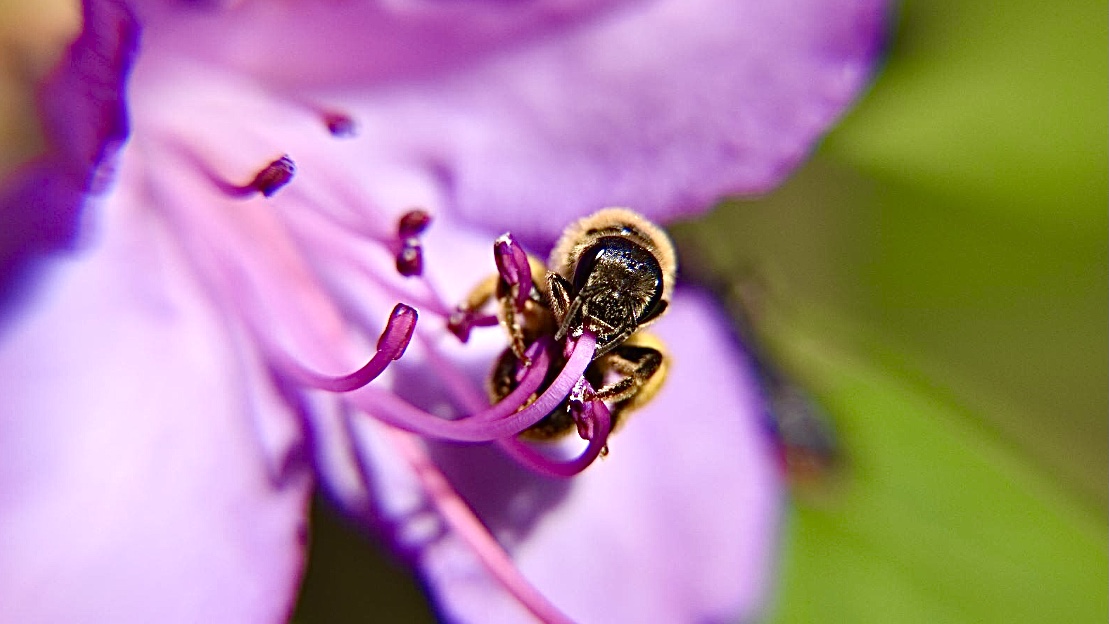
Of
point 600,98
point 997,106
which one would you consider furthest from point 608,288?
point 997,106

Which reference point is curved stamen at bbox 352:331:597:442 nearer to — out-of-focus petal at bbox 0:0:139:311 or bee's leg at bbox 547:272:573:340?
bee's leg at bbox 547:272:573:340

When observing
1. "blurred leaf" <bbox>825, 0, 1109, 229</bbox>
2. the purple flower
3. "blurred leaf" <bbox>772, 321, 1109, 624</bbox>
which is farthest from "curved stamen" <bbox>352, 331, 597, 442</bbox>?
"blurred leaf" <bbox>825, 0, 1109, 229</bbox>

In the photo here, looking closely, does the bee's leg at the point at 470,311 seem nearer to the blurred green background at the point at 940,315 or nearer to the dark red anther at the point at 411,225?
the dark red anther at the point at 411,225

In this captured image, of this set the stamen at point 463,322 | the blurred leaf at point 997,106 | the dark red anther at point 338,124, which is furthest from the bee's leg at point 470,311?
the blurred leaf at point 997,106

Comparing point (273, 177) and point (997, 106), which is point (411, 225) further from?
point (997, 106)

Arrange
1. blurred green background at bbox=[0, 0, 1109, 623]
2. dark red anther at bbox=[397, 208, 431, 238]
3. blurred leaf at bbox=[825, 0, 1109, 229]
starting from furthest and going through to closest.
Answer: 1. blurred leaf at bbox=[825, 0, 1109, 229]
2. blurred green background at bbox=[0, 0, 1109, 623]
3. dark red anther at bbox=[397, 208, 431, 238]

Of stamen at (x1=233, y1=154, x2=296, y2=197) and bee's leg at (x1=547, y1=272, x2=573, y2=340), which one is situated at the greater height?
bee's leg at (x1=547, y1=272, x2=573, y2=340)

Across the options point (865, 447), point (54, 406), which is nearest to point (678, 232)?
point (865, 447)

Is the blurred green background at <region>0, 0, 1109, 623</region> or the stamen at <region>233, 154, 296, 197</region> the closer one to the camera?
the stamen at <region>233, 154, 296, 197</region>
